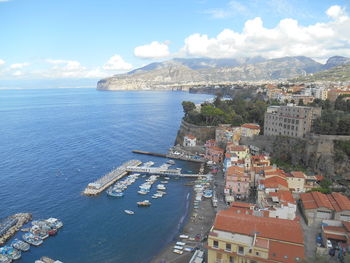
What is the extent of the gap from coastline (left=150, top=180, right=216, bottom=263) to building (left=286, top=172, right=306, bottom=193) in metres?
9.71

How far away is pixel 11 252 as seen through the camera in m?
25.4

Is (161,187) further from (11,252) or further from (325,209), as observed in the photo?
(325,209)

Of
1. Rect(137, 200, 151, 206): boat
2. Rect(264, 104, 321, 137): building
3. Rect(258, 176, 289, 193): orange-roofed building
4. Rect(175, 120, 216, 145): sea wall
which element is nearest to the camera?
Rect(258, 176, 289, 193): orange-roofed building

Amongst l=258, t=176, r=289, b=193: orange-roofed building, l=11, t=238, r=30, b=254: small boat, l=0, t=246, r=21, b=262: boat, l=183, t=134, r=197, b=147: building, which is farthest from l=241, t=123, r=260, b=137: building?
l=0, t=246, r=21, b=262: boat

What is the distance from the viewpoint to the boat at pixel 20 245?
26.2 meters

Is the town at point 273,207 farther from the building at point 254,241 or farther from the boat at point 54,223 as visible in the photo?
the boat at point 54,223

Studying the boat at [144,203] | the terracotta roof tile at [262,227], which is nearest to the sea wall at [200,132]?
the boat at [144,203]

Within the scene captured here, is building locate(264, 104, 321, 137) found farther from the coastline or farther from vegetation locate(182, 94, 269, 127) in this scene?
the coastline

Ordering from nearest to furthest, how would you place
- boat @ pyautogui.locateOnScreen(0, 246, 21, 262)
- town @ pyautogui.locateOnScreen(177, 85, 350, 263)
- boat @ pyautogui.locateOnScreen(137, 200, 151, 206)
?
1. town @ pyautogui.locateOnScreen(177, 85, 350, 263)
2. boat @ pyautogui.locateOnScreen(0, 246, 21, 262)
3. boat @ pyautogui.locateOnScreen(137, 200, 151, 206)

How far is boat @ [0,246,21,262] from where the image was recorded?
82.1 ft

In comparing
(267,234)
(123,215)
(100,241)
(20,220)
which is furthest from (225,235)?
(20,220)

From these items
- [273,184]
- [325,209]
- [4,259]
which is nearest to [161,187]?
[273,184]

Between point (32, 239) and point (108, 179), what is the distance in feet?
51.4

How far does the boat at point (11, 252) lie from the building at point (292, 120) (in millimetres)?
38375
